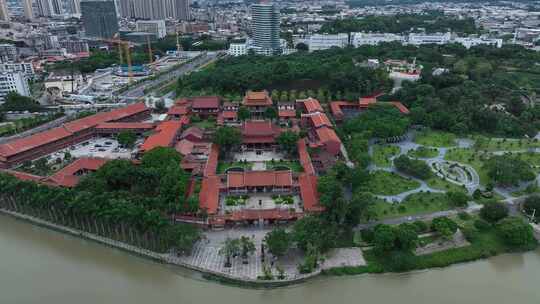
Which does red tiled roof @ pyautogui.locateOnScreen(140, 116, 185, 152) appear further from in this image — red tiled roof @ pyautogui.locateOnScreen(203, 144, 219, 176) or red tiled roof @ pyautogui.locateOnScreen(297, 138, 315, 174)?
red tiled roof @ pyautogui.locateOnScreen(297, 138, 315, 174)

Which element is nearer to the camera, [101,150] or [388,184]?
[388,184]

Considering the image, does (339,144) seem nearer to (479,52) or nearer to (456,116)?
(456,116)

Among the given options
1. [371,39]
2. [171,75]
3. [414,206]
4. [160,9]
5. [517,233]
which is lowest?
[414,206]

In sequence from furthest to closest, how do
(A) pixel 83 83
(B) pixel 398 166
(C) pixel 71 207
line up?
(A) pixel 83 83 → (B) pixel 398 166 → (C) pixel 71 207

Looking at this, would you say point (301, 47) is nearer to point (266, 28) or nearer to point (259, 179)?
point (266, 28)

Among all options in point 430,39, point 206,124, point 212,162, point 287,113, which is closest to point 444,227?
point 212,162

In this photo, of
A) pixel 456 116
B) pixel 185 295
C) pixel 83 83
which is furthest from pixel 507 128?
pixel 83 83

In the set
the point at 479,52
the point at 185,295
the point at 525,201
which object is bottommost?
the point at 185,295

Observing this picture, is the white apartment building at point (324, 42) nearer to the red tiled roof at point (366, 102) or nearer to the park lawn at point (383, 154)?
the red tiled roof at point (366, 102)
